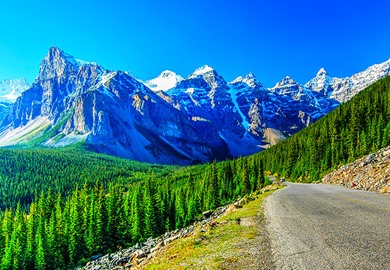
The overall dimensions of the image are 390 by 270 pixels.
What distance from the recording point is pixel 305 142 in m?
133

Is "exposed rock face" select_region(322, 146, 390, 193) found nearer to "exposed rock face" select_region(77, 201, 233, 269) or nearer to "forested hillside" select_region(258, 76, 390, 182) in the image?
"exposed rock face" select_region(77, 201, 233, 269)

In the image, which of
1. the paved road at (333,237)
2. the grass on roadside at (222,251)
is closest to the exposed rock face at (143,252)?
the grass on roadside at (222,251)

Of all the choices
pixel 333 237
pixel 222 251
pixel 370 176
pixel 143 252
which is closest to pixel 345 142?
pixel 370 176

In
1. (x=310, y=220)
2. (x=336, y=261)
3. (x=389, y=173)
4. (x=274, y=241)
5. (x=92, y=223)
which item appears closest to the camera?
(x=336, y=261)

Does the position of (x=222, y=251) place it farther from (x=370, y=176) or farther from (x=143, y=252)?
(x=370, y=176)

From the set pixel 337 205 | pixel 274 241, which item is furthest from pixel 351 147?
pixel 274 241

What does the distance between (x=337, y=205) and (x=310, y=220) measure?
24.3ft

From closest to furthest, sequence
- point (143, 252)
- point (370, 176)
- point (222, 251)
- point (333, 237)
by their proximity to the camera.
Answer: point (333, 237) < point (222, 251) < point (143, 252) < point (370, 176)

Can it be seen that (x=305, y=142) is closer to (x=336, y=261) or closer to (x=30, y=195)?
(x=336, y=261)

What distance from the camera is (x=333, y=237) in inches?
662

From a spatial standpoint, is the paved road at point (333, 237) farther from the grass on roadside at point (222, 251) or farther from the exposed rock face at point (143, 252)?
the exposed rock face at point (143, 252)

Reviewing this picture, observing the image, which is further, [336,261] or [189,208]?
[189,208]

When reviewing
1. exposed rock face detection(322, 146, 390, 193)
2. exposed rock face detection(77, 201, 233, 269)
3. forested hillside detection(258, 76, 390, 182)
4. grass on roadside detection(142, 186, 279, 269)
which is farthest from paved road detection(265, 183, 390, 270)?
forested hillside detection(258, 76, 390, 182)

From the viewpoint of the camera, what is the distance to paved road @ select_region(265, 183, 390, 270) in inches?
517
